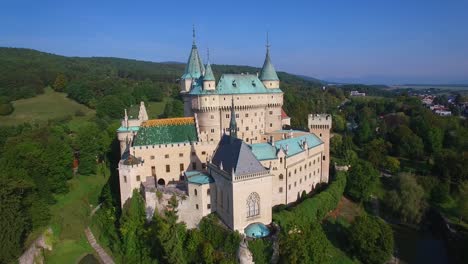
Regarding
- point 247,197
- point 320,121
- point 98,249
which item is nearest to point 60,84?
point 98,249

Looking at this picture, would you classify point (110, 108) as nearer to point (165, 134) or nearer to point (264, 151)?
point (165, 134)

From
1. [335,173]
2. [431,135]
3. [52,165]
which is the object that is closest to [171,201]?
[52,165]

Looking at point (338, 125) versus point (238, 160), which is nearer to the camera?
point (238, 160)

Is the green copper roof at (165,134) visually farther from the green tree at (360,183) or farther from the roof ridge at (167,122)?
→ the green tree at (360,183)

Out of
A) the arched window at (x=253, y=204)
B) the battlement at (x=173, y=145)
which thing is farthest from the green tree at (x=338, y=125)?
the arched window at (x=253, y=204)

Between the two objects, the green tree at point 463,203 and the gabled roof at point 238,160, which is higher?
the gabled roof at point 238,160

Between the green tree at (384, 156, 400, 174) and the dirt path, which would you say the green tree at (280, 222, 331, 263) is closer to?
the dirt path
